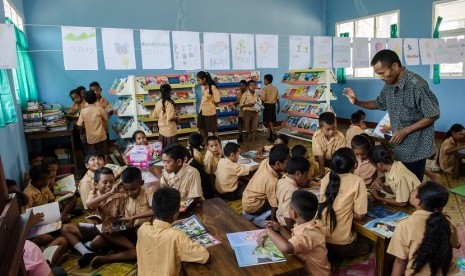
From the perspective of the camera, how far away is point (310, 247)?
186cm

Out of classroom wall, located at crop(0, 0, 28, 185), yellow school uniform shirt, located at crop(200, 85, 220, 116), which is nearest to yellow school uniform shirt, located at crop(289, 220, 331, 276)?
classroom wall, located at crop(0, 0, 28, 185)

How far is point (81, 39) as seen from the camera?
3.25 m

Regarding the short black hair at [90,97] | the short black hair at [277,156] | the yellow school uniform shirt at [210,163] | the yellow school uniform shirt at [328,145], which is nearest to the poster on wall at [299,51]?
the yellow school uniform shirt at [328,145]

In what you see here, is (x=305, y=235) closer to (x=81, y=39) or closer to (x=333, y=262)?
(x=333, y=262)

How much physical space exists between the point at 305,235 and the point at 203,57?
256cm

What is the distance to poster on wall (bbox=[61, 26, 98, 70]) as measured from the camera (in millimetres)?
3209

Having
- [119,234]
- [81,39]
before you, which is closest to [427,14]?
[81,39]

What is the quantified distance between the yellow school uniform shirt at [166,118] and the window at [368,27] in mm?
5496

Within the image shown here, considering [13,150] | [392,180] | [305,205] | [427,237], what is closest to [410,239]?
[427,237]

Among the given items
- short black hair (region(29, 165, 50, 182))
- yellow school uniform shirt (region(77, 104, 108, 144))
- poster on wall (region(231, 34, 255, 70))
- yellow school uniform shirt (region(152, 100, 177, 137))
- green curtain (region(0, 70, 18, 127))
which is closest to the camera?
green curtain (region(0, 70, 18, 127))

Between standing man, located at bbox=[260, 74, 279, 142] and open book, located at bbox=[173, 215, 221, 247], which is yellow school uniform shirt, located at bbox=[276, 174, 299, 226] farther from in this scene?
standing man, located at bbox=[260, 74, 279, 142]

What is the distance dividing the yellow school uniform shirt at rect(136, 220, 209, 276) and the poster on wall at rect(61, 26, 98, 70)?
210 cm

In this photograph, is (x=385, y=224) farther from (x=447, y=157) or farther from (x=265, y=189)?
(x=447, y=157)

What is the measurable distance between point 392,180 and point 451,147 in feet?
9.72
